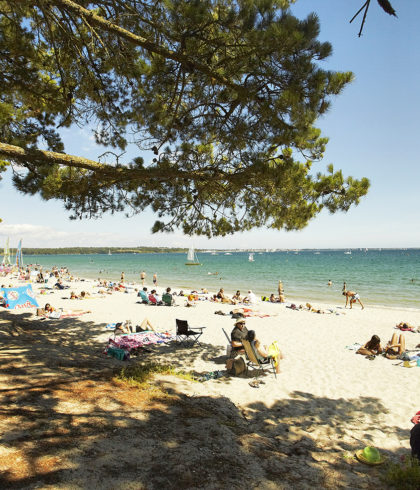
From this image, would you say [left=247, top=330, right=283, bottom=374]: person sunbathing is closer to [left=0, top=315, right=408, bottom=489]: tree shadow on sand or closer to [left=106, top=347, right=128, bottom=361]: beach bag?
[left=0, top=315, right=408, bottom=489]: tree shadow on sand

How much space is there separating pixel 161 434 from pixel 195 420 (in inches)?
24.7

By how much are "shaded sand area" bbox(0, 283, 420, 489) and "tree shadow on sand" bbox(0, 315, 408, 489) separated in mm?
14

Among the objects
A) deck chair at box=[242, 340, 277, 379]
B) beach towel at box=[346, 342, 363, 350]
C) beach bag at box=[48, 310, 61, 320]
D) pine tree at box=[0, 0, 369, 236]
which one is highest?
pine tree at box=[0, 0, 369, 236]

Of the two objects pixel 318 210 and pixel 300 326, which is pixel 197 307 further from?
pixel 318 210

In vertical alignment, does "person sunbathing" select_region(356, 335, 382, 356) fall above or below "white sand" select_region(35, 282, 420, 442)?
above

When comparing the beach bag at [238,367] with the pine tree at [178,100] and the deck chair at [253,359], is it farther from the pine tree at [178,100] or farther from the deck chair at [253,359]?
the pine tree at [178,100]

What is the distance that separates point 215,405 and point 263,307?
12992 millimetres

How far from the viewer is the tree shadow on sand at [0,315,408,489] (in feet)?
8.50

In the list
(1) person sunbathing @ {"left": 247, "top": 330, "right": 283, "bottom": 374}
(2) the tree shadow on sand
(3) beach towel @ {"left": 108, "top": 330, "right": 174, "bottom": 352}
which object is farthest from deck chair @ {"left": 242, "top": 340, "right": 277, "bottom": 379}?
(3) beach towel @ {"left": 108, "top": 330, "right": 174, "bottom": 352}

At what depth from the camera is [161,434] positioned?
3354 mm

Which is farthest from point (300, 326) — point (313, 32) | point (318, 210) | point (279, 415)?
point (313, 32)

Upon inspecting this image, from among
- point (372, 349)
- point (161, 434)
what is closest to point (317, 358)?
point (372, 349)

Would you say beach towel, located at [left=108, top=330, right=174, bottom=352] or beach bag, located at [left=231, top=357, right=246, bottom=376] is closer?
beach bag, located at [left=231, top=357, right=246, bottom=376]

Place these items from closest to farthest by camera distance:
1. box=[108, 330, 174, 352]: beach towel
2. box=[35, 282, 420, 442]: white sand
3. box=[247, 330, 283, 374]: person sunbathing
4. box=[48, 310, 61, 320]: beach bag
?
box=[35, 282, 420, 442]: white sand → box=[247, 330, 283, 374]: person sunbathing → box=[108, 330, 174, 352]: beach towel → box=[48, 310, 61, 320]: beach bag
